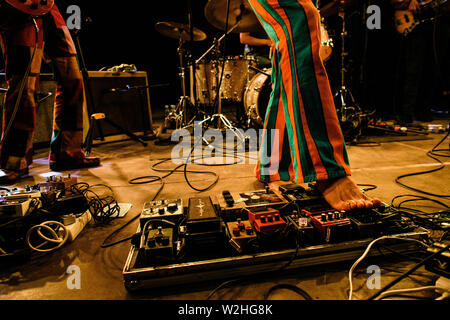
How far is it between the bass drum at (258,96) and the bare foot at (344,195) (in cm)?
193

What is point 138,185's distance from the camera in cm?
151

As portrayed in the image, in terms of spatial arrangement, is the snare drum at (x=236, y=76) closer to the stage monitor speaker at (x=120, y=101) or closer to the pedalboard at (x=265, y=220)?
the stage monitor speaker at (x=120, y=101)

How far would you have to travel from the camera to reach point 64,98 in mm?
1820

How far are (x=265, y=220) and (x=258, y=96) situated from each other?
2298mm

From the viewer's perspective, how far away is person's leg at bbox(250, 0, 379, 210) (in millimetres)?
936

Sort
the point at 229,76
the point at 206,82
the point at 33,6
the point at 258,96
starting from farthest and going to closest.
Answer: the point at 206,82
the point at 229,76
the point at 258,96
the point at 33,6

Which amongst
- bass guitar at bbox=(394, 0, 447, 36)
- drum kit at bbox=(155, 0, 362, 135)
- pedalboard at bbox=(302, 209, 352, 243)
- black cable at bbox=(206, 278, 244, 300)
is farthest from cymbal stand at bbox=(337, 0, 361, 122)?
black cable at bbox=(206, 278, 244, 300)

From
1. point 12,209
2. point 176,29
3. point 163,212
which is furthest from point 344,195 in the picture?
point 176,29

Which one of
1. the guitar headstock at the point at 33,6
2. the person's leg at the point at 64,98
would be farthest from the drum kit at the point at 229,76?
the guitar headstock at the point at 33,6

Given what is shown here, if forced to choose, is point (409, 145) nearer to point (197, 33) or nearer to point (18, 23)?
point (197, 33)

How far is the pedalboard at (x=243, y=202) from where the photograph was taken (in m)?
0.85

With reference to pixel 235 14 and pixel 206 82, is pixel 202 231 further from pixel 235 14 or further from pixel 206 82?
pixel 206 82

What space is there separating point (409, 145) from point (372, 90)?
2.21 m

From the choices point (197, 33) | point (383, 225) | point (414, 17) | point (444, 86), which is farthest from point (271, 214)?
point (444, 86)
